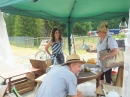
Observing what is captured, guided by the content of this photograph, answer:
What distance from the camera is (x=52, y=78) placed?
62.6 inches

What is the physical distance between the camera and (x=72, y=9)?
4266 mm

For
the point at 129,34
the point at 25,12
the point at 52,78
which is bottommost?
the point at 52,78

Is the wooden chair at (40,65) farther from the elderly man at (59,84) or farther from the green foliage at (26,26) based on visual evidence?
the green foliage at (26,26)

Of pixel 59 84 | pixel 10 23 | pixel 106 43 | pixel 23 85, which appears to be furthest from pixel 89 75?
pixel 10 23

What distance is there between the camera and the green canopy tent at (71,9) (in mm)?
3274

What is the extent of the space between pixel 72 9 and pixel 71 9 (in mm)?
29

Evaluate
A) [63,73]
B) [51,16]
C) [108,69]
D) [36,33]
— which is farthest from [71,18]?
[36,33]

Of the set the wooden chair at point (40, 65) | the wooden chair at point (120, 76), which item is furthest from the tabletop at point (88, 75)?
the wooden chair at point (40, 65)

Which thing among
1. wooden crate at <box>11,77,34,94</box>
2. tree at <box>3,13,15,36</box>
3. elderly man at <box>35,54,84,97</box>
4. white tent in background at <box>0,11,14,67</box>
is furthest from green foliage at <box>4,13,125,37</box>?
elderly man at <box>35,54,84,97</box>

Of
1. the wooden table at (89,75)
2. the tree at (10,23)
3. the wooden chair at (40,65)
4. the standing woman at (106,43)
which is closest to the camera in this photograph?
the wooden table at (89,75)

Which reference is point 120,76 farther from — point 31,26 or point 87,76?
point 31,26

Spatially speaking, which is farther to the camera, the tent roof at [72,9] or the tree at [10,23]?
the tree at [10,23]

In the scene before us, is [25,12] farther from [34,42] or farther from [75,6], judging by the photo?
[34,42]

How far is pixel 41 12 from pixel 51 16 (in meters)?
0.57
